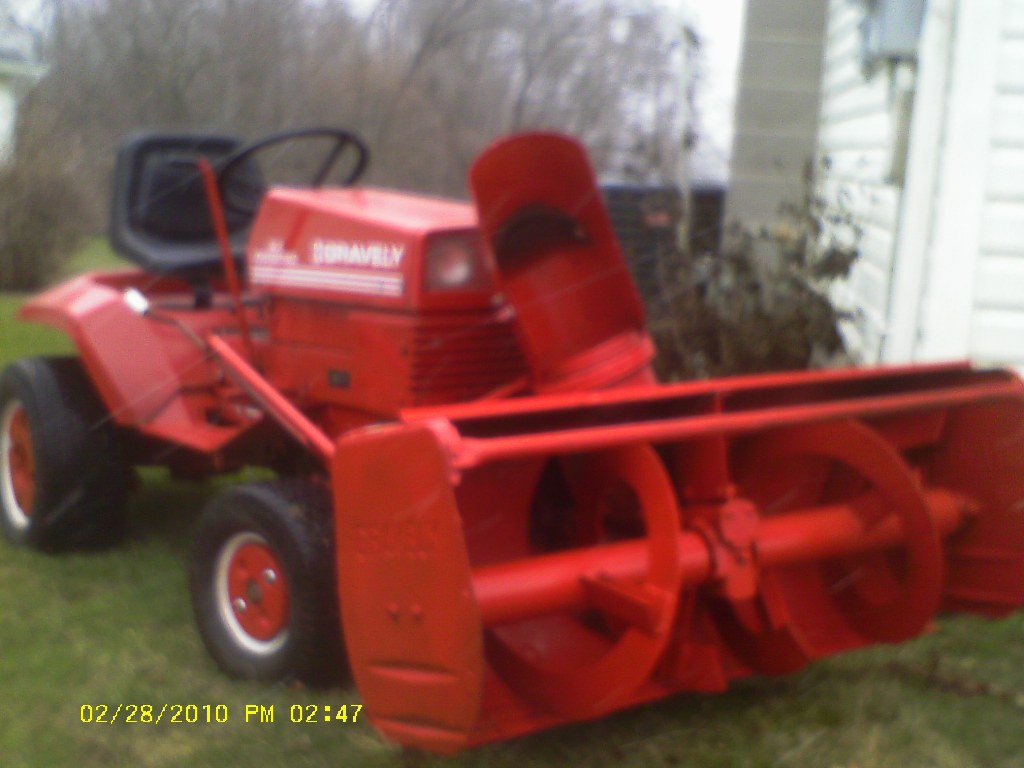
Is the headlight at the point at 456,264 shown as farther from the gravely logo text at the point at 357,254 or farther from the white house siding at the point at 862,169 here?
the white house siding at the point at 862,169

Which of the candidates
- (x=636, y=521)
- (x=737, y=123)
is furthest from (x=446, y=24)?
(x=636, y=521)

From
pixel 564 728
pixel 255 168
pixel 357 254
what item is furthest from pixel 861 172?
pixel 564 728

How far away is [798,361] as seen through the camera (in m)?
5.96

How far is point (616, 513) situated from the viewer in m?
3.63

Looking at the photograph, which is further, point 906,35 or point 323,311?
point 906,35

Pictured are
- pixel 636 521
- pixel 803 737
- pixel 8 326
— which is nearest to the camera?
pixel 803 737

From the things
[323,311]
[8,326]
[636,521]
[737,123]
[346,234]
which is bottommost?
[8,326]

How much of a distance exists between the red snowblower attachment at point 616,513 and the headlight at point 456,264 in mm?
119

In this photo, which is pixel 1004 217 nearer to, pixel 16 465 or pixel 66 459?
pixel 66 459

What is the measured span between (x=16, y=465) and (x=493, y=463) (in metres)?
2.70

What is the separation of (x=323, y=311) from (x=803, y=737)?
6.82ft

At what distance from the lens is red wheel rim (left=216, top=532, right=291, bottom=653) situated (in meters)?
3.68

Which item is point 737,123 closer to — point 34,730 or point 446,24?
point 446,24

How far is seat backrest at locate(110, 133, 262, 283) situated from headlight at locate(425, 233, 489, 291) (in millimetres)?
1182
